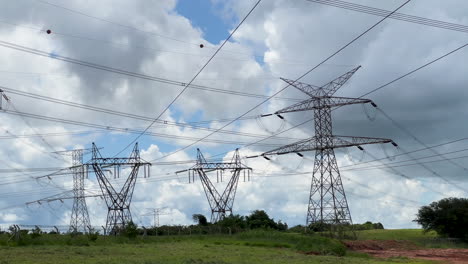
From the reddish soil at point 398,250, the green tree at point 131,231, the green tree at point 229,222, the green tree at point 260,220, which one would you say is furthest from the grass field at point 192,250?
the green tree at point 260,220

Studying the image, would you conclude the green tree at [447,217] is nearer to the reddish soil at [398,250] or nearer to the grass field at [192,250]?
the reddish soil at [398,250]

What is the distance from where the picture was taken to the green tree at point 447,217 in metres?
94.4

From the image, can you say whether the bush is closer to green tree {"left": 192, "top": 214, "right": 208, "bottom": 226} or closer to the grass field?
the grass field

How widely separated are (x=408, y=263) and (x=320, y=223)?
2247 cm

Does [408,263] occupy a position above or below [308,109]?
below

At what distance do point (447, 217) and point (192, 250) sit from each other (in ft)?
192

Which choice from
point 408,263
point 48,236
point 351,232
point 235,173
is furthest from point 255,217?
point 408,263

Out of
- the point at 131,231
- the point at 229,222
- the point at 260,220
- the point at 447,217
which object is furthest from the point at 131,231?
the point at 447,217

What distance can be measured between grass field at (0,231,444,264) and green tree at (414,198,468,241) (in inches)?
1444

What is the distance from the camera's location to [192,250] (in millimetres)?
52594

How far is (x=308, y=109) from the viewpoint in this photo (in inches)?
2697

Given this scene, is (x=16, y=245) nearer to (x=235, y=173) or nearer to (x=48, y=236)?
(x=48, y=236)

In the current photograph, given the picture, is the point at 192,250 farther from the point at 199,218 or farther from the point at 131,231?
the point at 199,218

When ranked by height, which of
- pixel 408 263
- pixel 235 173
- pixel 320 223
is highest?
pixel 235 173
